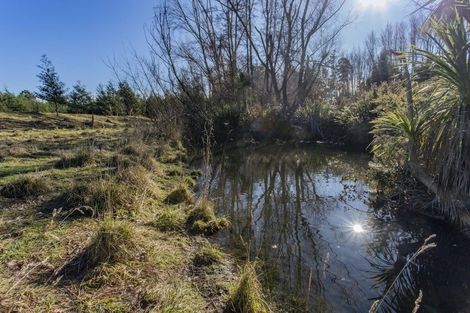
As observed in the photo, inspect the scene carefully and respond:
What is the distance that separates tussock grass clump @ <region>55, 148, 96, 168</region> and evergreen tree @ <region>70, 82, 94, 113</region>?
23581 mm

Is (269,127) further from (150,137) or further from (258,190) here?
(258,190)

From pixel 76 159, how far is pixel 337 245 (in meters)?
5.32

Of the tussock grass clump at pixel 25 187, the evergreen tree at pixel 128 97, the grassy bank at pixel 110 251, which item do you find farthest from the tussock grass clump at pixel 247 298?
the evergreen tree at pixel 128 97

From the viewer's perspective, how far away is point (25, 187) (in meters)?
4.50

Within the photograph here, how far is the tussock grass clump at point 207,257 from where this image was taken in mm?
3199

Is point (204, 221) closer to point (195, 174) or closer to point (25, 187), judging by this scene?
point (25, 187)

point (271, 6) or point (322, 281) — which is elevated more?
point (271, 6)

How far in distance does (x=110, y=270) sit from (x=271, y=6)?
15.8m

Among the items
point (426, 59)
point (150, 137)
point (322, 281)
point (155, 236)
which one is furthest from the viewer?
point (150, 137)

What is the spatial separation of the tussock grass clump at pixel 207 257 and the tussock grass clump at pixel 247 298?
2.31 feet

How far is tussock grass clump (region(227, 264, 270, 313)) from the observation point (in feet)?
7.94

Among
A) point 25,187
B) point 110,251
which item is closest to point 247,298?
point 110,251

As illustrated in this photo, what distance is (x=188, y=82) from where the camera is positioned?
14.9 metres

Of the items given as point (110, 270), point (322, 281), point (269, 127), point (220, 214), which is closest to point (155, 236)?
point (110, 270)
